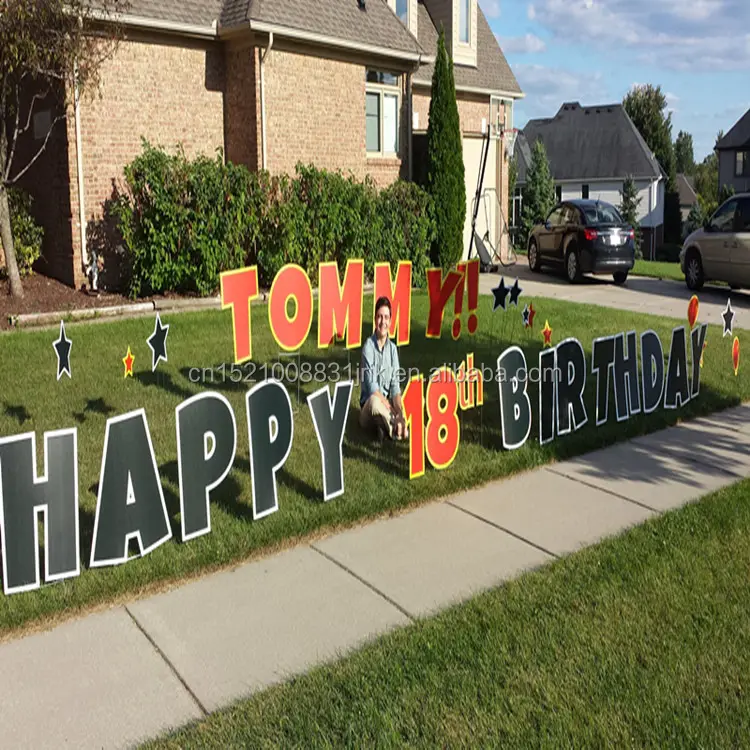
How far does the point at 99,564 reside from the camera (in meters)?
4.81

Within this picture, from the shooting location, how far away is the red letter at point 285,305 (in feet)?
23.2

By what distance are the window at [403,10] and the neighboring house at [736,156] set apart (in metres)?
47.5

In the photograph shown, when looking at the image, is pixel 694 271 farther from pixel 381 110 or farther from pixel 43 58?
pixel 43 58

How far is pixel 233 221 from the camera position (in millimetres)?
14359

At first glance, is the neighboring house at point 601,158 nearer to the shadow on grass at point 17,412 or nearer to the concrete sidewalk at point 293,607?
the shadow on grass at point 17,412

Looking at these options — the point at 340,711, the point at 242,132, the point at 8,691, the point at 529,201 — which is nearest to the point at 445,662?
→ the point at 340,711

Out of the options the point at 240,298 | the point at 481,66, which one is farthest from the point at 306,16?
the point at 240,298

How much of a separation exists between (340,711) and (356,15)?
55.5ft

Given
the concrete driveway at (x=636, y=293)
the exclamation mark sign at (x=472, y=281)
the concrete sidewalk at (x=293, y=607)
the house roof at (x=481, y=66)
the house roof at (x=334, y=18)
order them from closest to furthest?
the concrete sidewalk at (x=293, y=607), the exclamation mark sign at (x=472, y=281), the concrete driveway at (x=636, y=293), the house roof at (x=334, y=18), the house roof at (x=481, y=66)

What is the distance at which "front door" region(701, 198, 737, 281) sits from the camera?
1703cm

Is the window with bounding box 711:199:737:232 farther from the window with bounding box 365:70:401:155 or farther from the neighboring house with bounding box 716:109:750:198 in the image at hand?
the neighboring house with bounding box 716:109:750:198

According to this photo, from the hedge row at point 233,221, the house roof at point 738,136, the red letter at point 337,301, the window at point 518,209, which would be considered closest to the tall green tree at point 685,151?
the house roof at point 738,136

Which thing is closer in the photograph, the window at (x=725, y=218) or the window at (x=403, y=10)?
the window at (x=725, y=218)

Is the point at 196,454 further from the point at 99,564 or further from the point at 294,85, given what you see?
the point at 294,85
